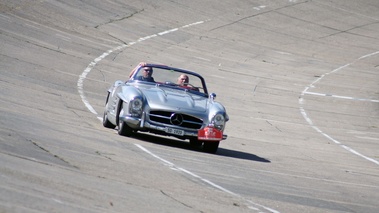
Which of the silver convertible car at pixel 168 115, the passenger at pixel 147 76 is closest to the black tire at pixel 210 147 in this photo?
the silver convertible car at pixel 168 115

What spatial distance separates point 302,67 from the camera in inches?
1410

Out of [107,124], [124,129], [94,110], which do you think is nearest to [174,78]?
[107,124]

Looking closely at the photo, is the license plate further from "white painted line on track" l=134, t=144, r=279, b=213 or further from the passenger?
the passenger

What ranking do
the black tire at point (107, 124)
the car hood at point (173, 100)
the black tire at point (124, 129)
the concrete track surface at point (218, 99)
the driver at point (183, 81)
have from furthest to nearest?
the driver at point (183, 81)
the black tire at point (107, 124)
the black tire at point (124, 129)
the car hood at point (173, 100)
the concrete track surface at point (218, 99)

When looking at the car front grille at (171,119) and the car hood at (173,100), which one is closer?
the car front grille at (171,119)

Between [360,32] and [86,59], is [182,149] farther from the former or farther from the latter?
[360,32]

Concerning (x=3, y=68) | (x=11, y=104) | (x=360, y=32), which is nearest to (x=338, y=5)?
(x=360, y=32)

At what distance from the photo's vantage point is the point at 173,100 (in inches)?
653

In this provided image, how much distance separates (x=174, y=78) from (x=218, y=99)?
7.71 m

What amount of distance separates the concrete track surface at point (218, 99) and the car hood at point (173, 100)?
2.18ft

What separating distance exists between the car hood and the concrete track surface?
26.2 inches

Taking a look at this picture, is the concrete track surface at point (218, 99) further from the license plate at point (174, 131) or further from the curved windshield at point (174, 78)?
the curved windshield at point (174, 78)

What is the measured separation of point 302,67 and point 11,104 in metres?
19.6

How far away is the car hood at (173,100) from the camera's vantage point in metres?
16.3
